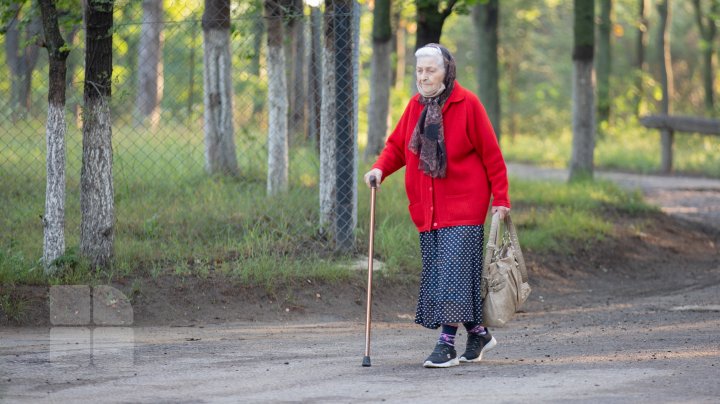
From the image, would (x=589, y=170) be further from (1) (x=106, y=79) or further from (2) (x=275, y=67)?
(1) (x=106, y=79)

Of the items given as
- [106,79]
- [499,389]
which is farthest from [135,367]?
[106,79]

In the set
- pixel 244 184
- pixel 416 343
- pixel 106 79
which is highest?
pixel 106 79

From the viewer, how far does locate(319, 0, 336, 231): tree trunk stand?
31.6ft

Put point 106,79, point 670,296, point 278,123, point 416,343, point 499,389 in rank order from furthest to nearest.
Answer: point 278,123 < point 670,296 < point 106,79 < point 416,343 < point 499,389

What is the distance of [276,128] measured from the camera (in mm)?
11195

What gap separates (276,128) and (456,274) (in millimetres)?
5238

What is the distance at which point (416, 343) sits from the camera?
747 centimetres

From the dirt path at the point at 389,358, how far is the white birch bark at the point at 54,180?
0.85 m

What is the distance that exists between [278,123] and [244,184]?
78cm

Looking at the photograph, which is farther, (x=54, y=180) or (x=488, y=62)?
(x=488, y=62)

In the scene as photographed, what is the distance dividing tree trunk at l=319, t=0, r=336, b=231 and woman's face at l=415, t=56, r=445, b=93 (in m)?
3.45

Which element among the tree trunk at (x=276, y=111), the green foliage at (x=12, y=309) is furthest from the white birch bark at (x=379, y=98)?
the green foliage at (x=12, y=309)

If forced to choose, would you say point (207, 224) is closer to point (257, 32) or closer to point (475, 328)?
point (257, 32)

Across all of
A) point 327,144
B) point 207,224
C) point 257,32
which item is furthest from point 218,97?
point 327,144
